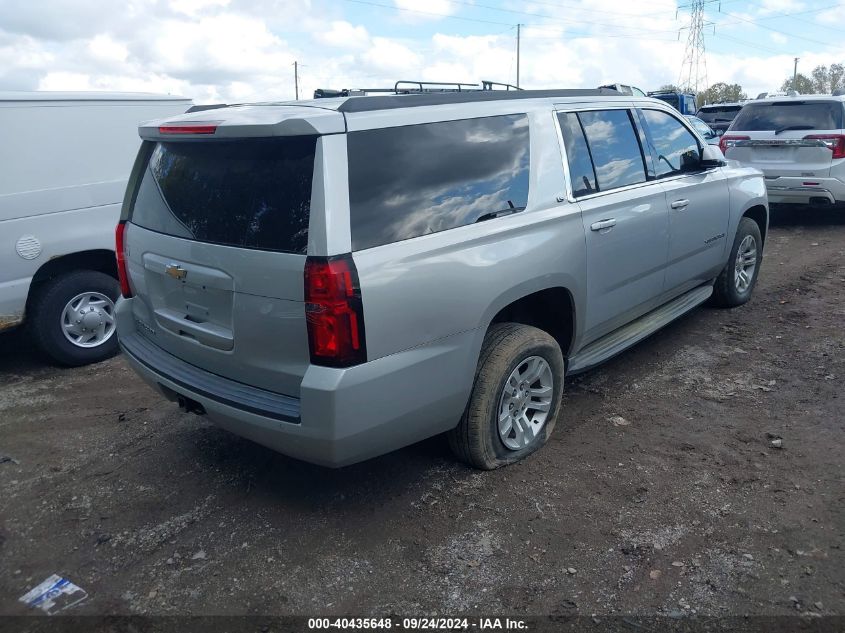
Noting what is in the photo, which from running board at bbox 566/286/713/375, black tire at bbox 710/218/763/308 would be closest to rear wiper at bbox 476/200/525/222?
running board at bbox 566/286/713/375

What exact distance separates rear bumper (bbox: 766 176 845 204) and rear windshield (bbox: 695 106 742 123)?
10202 millimetres

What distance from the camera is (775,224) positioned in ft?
35.5

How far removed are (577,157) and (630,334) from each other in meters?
1.28

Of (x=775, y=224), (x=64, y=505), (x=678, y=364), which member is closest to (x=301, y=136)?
(x=64, y=505)

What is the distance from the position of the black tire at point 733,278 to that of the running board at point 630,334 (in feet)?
1.71

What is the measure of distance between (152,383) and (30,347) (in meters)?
3.20

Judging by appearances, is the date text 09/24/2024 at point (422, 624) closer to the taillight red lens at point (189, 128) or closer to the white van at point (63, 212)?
the taillight red lens at point (189, 128)

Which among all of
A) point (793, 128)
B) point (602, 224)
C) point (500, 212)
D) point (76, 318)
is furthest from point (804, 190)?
point (76, 318)

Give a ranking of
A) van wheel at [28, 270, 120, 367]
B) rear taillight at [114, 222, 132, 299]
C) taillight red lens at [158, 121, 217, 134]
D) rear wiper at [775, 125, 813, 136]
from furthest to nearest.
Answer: rear wiper at [775, 125, 813, 136] < van wheel at [28, 270, 120, 367] < rear taillight at [114, 222, 132, 299] < taillight red lens at [158, 121, 217, 134]

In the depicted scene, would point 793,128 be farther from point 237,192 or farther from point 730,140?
point 237,192

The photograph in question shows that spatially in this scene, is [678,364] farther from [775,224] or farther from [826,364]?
[775,224]

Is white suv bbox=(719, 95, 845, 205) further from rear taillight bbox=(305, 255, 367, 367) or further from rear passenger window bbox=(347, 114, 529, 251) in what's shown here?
rear taillight bbox=(305, 255, 367, 367)

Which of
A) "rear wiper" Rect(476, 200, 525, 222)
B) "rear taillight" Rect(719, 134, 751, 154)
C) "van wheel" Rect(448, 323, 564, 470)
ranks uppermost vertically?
"rear taillight" Rect(719, 134, 751, 154)

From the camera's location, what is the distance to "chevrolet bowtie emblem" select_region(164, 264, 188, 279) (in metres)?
3.35
